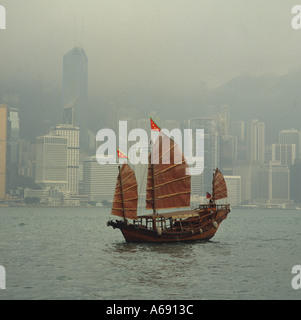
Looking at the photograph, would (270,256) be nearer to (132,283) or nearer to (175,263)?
(175,263)

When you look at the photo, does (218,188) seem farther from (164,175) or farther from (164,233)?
(164,233)

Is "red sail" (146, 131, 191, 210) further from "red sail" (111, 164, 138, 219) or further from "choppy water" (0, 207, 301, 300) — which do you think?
"choppy water" (0, 207, 301, 300)

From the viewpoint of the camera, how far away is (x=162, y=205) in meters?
45.3

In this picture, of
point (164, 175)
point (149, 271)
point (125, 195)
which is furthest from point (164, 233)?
point (149, 271)

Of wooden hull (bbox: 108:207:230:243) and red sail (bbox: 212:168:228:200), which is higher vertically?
red sail (bbox: 212:168:228:200)

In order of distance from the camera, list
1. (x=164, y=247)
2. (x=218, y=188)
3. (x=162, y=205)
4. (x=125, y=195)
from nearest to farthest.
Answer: (x=164, y=247) → (x=125, y=195) → (x=162, y=205) → (x=218, y=188)

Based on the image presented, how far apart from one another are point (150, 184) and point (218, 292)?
20.5m

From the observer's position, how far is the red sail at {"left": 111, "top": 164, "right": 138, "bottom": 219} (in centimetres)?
4250

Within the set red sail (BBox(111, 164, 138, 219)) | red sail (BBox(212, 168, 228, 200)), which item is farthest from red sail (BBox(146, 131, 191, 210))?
red sail (BBox(212, 168, 228, 200))

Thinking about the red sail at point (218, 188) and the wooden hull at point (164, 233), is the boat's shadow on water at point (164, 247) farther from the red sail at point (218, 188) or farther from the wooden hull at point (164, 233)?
the red sail at point (218, 188)

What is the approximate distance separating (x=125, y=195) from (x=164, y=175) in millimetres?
4293

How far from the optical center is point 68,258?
37562mm

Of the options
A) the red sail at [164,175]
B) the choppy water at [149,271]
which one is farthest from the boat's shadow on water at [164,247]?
the red sail at [164,175]

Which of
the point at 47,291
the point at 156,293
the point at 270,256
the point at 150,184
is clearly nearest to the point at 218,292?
the point at 156,293
